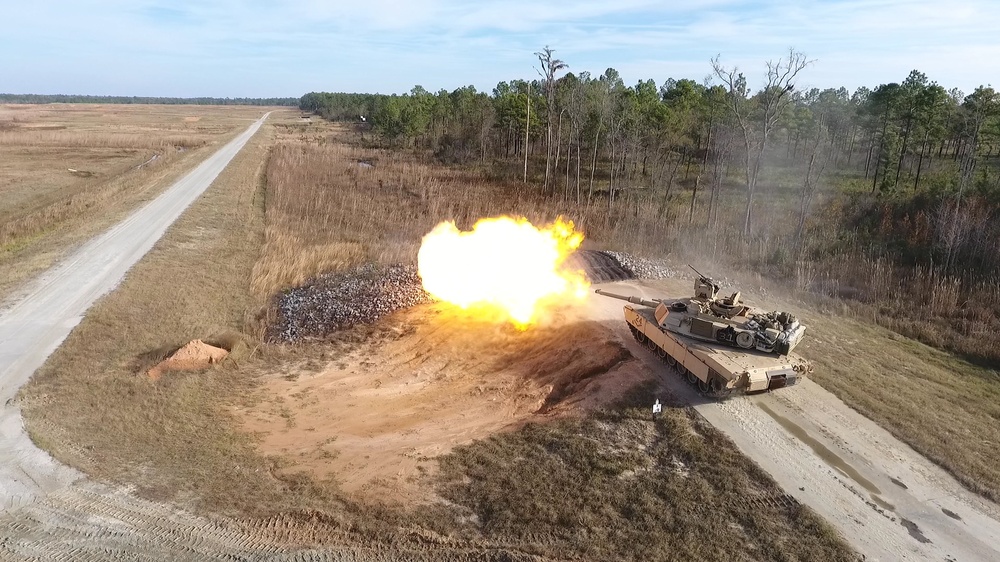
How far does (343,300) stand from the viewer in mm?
25094

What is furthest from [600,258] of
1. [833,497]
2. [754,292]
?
[833,497]

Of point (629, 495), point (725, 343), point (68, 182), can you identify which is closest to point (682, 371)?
point (725, 343)

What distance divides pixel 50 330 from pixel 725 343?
2268cm

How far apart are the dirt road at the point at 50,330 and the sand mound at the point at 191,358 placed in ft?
11.4

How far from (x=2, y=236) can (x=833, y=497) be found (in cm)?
3918

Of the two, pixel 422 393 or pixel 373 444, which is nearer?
pixel 373 444

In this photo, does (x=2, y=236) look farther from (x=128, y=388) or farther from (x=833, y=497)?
(x=833, y=497)

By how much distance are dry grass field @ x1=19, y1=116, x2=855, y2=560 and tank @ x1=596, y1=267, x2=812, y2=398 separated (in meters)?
1.38

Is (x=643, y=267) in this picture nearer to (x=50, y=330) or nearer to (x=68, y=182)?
(x=50, y=330)

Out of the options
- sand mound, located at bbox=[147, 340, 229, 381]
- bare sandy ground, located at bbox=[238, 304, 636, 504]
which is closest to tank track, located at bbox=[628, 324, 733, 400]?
bare sandy ground, located at bbox=[238, 304, 636, 504]

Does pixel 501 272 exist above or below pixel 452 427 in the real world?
above

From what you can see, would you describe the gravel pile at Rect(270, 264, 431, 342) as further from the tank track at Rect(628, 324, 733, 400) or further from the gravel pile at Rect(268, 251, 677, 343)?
the tank track at Rect(628, 324, 733, 400)

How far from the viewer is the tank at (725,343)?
642 inches

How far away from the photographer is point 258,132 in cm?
10612
